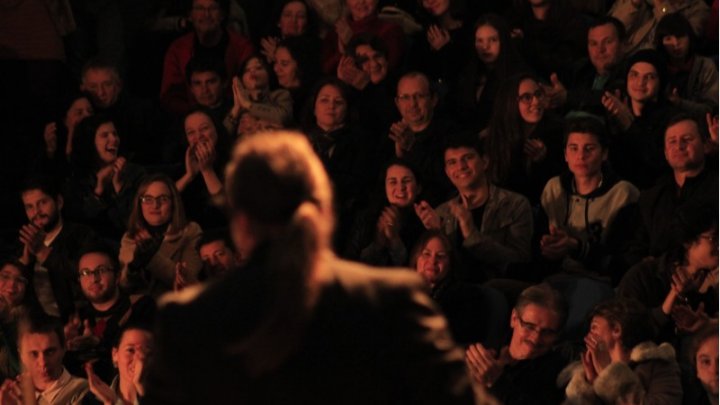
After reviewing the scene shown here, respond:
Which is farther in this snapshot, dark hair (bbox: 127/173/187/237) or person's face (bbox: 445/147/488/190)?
dark hair (bbox: 127/173/187/237)

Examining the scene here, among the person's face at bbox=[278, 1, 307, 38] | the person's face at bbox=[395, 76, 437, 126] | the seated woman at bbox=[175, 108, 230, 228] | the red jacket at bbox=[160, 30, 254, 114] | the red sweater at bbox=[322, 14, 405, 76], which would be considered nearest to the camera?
the person's face at bbox=[395, 76, 437, 126]

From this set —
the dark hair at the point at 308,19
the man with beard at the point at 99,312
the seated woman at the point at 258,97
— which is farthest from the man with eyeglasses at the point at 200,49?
the man with beard at the point at 99,312

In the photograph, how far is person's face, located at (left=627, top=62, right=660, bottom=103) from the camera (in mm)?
6402

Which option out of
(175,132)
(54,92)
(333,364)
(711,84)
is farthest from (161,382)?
(54,92)

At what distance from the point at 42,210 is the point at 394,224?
1575 millimetres

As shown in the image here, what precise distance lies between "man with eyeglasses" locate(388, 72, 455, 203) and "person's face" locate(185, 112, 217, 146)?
786 millimetres

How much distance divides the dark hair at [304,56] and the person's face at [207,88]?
0.33 meters

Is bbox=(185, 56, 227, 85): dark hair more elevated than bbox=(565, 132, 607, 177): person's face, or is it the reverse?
bbox=(185, 56, 227, 85): dark hair

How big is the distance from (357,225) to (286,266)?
442cm

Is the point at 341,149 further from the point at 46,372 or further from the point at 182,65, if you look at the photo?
the point at 46,372

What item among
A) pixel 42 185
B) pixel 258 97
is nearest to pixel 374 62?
pixel 258 97

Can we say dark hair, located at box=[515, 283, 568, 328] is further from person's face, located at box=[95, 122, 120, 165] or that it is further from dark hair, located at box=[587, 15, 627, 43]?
person's face, located at box=[95, 122, 120, 165]

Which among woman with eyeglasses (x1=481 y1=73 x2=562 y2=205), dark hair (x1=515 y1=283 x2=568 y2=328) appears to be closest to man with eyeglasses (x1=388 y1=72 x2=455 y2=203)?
woman with eyeglasses (x1=481 y1=73 x2=562 y2=205)

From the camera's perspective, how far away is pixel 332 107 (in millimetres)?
6848
